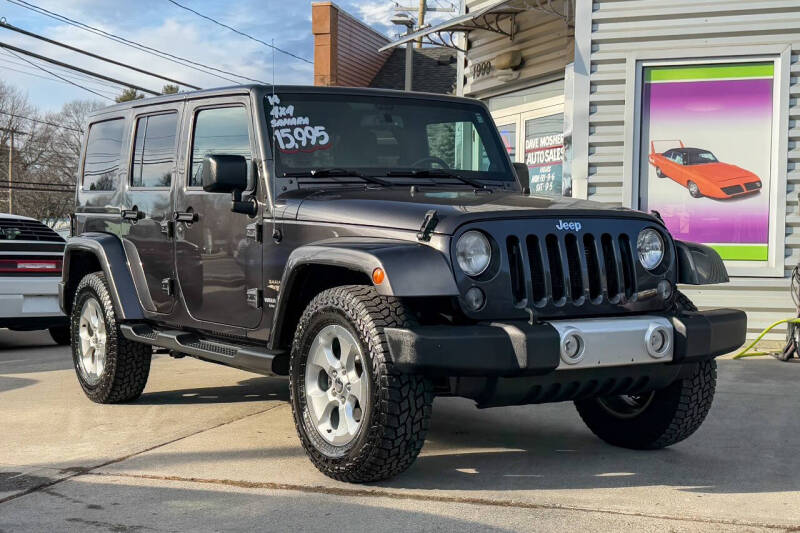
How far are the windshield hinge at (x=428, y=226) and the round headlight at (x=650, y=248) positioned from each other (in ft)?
3.55

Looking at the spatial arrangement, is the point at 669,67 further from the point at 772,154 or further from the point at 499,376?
the point at 499,376

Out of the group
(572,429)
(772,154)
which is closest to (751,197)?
(772,154)

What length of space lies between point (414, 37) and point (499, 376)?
10.5 metres

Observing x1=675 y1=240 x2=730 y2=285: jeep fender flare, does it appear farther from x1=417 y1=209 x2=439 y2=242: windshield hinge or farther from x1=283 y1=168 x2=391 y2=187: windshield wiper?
x1=283 y1=168 x2=391 y2=187: windshield wiper

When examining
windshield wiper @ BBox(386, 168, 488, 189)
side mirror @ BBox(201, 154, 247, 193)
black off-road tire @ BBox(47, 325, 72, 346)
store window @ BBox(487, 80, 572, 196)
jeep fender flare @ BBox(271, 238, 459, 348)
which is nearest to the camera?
jeep fender flare @ BBox(271, 238, 459, 348)

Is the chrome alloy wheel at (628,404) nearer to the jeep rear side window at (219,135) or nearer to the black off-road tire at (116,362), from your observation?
the jeep rear side window at (219,135)

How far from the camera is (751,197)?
10.4 metres

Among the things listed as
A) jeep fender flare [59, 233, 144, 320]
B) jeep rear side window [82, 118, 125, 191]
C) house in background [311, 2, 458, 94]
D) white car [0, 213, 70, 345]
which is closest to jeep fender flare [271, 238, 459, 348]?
jeep fender flare [59, 233, 144, 320]

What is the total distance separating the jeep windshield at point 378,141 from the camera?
5.44 m

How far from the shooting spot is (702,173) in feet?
34.7

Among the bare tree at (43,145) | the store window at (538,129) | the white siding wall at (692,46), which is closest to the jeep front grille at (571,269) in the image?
the white siding wall at (692,46)

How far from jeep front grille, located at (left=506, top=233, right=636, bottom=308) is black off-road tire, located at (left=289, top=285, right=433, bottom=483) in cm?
56

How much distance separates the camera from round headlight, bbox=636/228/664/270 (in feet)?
15.6

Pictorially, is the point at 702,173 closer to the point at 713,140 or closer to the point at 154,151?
the point at 713,140
